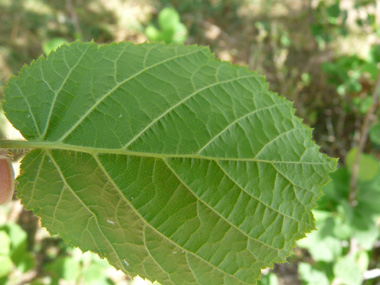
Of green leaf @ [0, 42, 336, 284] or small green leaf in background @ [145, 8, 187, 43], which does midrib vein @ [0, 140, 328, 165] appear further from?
small green leaf in background @ [145, 8, 187, 43]

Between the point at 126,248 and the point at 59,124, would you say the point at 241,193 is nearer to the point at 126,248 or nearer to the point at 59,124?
the point at 126,248

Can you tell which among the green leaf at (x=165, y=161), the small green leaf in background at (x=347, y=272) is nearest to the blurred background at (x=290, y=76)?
the small green leaf in background at (x=347, y=272)

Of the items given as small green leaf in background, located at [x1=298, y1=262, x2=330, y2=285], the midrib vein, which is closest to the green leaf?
the midrib vein

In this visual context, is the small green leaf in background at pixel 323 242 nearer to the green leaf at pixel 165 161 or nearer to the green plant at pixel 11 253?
the green leaf at pixel 165 161

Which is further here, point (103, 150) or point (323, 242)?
point (323, 242)

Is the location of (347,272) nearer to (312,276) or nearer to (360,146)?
(312,276)

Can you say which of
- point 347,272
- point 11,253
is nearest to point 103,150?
point 11,253
